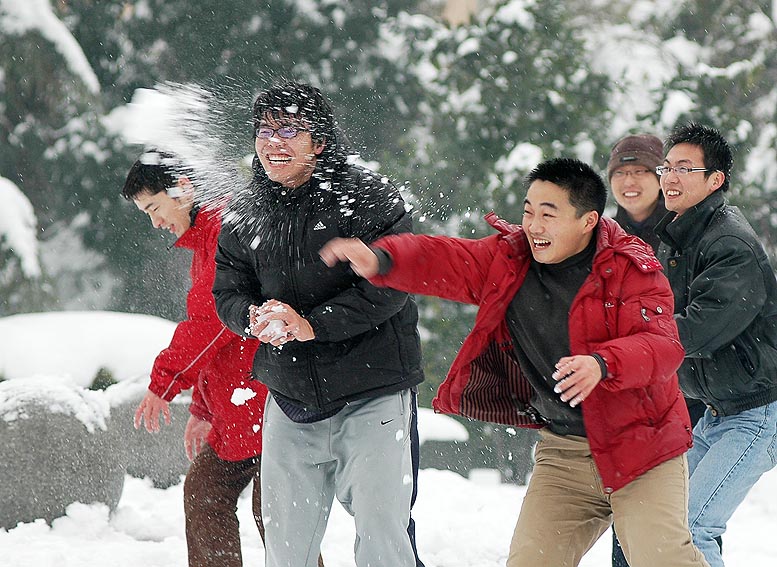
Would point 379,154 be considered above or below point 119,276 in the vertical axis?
above

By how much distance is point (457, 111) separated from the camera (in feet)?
34.8

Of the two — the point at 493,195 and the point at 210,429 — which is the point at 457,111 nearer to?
the point at 493,195

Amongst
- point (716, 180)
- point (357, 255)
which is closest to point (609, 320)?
point (357, 255)

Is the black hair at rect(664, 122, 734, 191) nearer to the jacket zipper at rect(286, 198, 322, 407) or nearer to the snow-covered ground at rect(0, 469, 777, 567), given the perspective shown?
the jacket zipper at rect(286, 198, 322, 407)

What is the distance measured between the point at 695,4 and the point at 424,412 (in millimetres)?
7014

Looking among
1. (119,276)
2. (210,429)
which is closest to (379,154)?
(119,276)

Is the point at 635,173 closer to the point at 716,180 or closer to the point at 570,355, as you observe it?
the point at 716,180

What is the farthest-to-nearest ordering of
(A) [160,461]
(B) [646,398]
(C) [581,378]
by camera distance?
(A) [160,461]
(B) [646,398]
(C) [581,378]

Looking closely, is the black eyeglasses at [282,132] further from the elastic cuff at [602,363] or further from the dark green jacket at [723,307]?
the dark green jacket at [723,307]

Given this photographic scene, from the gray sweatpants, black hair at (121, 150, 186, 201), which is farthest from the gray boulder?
the gray sweatpants

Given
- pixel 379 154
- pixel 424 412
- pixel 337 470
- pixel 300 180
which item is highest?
pixel 379 154

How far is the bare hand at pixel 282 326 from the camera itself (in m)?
3.12

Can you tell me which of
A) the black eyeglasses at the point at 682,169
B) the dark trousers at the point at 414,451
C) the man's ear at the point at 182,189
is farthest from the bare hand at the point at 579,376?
the man's ear at the point at 182,189

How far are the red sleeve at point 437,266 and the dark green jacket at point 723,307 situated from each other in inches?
33.5
